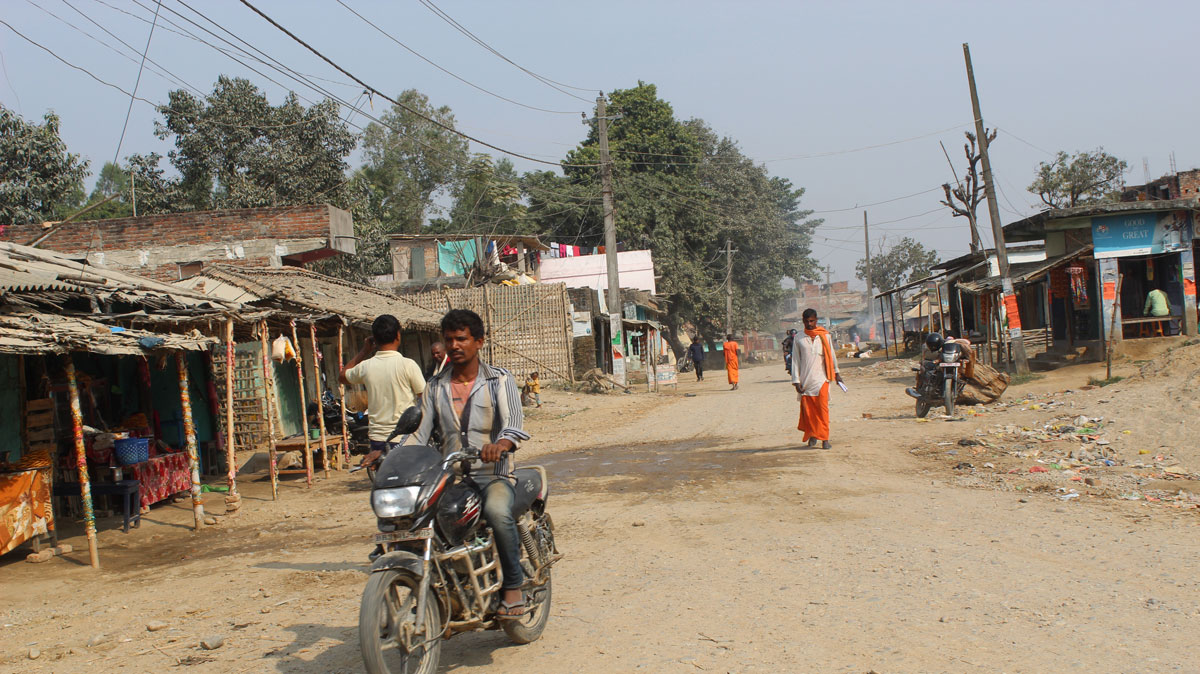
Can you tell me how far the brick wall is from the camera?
2086cm

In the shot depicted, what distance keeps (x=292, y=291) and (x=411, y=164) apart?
3500cm

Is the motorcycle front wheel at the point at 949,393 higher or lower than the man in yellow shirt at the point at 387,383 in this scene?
lower

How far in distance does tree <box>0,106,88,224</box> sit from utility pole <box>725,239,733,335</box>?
32800 mm

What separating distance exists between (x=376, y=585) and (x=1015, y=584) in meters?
3.70

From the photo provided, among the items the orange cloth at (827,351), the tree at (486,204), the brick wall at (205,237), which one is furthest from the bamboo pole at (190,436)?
the tree at (486,204)

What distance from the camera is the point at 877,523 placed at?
7121 mm

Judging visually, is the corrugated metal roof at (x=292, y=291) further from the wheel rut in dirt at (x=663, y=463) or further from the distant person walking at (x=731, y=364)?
the distant person walking at (x=731, y=364)

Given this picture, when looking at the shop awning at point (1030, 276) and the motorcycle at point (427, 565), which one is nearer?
the motorcycle at point (427, 565)

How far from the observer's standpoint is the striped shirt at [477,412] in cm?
458

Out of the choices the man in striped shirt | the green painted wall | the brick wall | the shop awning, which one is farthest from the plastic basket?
the shop awning

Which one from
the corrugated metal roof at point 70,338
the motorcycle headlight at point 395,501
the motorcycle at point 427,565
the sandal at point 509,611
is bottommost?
the sandal at point 509,611

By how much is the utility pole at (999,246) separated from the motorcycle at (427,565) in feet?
64.1

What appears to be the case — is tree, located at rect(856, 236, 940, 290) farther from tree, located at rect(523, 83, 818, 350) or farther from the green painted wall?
the green painted wall

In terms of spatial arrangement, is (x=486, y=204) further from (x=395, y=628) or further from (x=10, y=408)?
(x=395, y=628)
